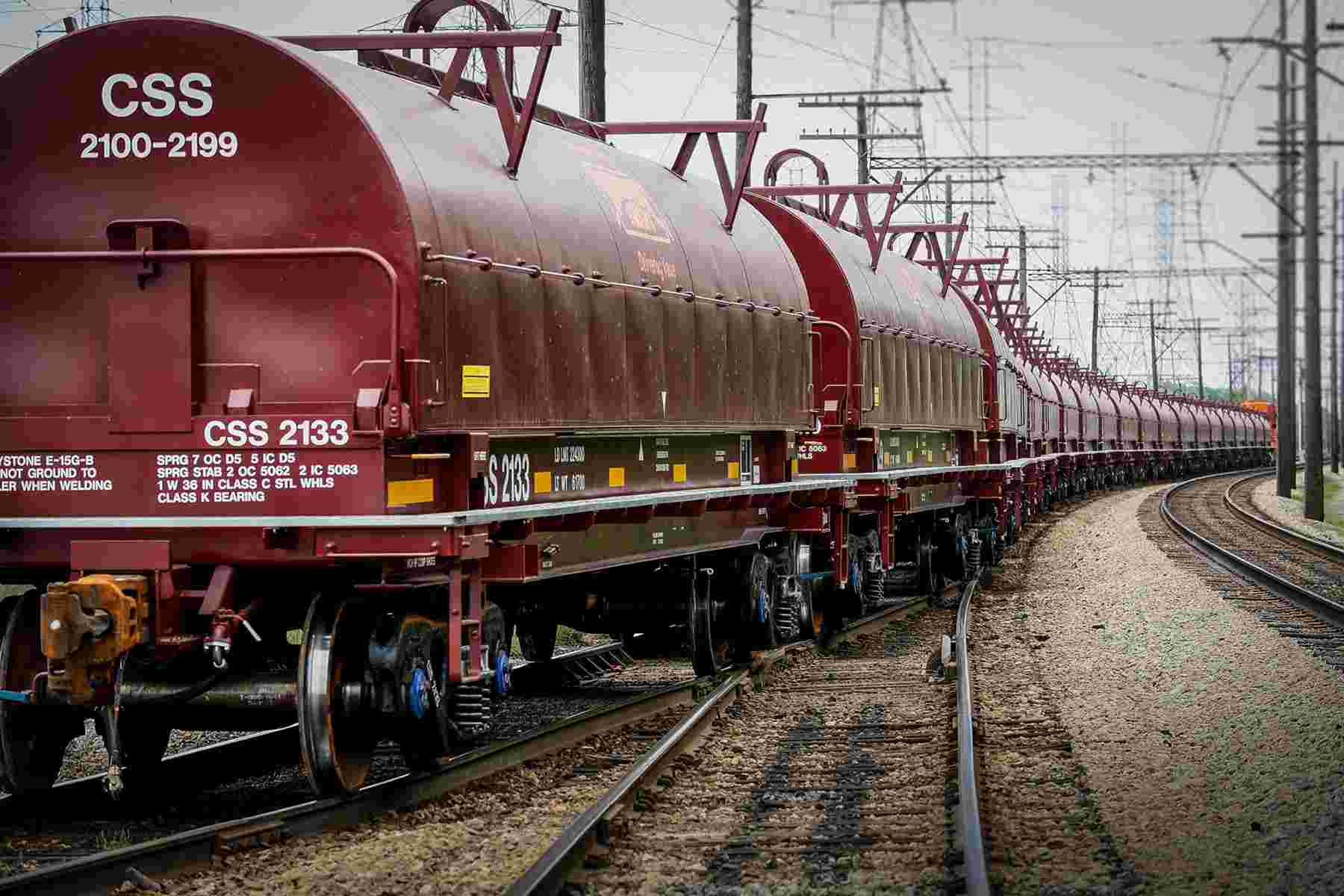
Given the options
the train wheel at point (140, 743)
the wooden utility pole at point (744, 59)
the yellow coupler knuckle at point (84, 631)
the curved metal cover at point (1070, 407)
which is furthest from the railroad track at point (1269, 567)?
the wooden utility pole at point (744, 59)

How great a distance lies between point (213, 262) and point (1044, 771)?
17.9 ft

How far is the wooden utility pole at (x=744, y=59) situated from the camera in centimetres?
2730

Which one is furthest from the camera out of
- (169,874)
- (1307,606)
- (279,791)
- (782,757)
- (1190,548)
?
(1190,548)

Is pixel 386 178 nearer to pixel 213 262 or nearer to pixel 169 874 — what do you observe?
pixel 213 262

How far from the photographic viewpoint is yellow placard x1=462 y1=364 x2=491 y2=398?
866 centimetres

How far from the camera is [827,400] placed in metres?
16.8

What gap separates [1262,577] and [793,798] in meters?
13.9

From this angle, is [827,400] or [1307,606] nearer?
[827,400]

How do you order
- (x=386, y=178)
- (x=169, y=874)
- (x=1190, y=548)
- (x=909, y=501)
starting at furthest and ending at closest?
(x=1190, y=548) < (x=909, y=501) < (x=386, y=178) < (x=169, y=874)

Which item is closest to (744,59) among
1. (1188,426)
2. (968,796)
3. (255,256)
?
(255,256)

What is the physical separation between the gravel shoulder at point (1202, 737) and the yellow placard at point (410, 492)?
12.6 feet

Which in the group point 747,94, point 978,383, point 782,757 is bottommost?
point 782,757

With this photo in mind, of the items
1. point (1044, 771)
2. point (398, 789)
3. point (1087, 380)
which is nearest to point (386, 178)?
point (398, 789)

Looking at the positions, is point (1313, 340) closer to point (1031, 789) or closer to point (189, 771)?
point (1031, 789)
